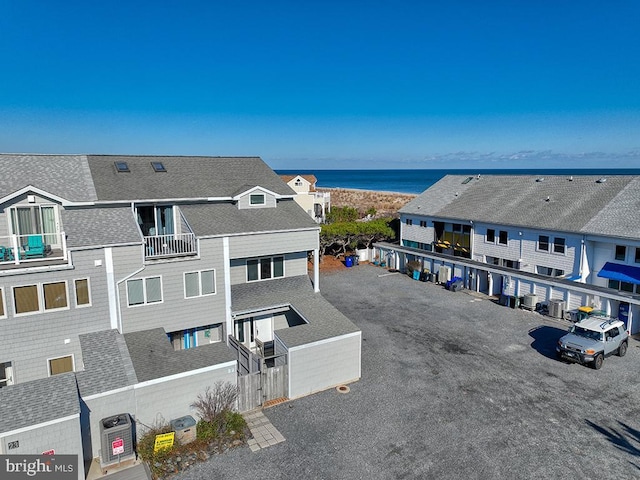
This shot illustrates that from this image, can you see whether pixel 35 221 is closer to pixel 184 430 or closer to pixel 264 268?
pixel 264 268

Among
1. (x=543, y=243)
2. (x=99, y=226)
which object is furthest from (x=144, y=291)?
(x=543, y=243)

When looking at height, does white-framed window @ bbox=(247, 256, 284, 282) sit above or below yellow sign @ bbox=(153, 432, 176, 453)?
above

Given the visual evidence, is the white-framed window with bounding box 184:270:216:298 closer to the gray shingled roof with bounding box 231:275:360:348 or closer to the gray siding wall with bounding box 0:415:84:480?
the gray shingled roof with bounding box 231:275:360:348

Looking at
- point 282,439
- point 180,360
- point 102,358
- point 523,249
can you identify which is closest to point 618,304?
point 523,249

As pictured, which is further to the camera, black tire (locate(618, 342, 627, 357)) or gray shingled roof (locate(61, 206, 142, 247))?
black tire (locate(618, 342, 627, 357))

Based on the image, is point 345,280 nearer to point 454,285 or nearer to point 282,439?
point 454,285

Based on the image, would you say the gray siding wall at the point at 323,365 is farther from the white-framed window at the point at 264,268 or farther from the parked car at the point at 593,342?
the parked car at the point at 593,342

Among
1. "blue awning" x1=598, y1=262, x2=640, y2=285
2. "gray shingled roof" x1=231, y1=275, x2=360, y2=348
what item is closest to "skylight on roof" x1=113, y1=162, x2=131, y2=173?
"gray shingled roof" x1=231, y1=275, x2=360, y2=348
